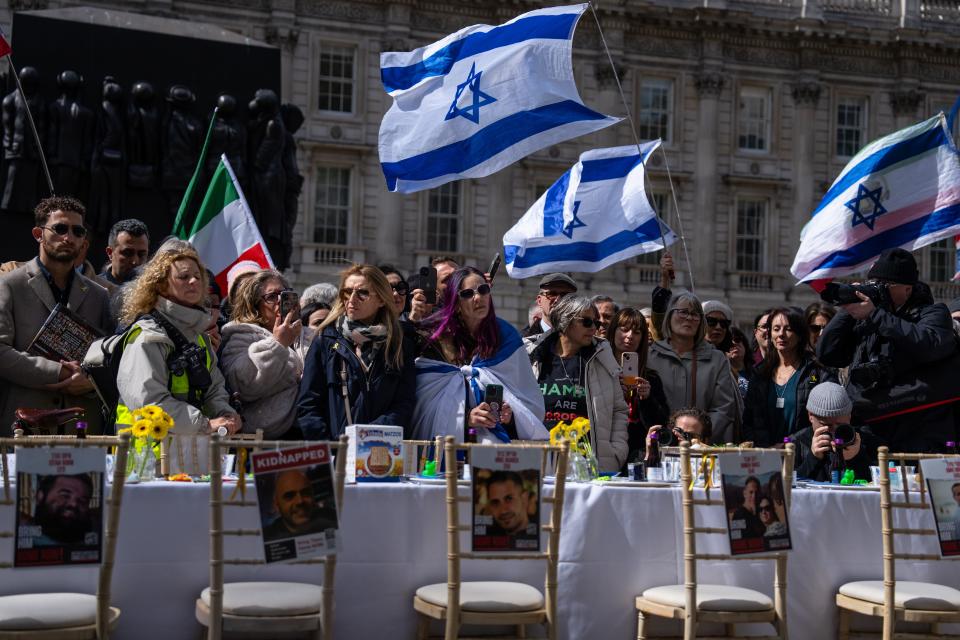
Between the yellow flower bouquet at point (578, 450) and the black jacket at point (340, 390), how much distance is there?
2.75ft

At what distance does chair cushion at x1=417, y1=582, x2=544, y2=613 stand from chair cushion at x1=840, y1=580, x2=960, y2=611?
1.39 m

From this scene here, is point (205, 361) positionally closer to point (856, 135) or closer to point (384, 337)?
point (384, 337)

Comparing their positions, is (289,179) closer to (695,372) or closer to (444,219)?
(695,372)

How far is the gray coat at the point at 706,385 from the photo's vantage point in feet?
25.1

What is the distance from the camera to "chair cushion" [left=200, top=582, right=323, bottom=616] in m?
4.27

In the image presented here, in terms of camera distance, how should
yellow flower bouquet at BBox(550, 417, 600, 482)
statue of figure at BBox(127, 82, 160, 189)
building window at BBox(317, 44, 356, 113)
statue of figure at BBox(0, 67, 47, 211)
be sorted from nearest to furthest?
yellow flower bouquet at BBox(550, 417, 600, 482) < statue of figure at BBox(0, 67, 47, 211) < statue of figure at BBox(127, 82, 160, 189) < building window at BBox(317, 44, 356, 113)

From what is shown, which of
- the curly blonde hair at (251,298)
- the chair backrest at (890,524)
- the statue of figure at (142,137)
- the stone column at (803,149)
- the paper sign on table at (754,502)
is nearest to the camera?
the paper sign on table at (754,502)

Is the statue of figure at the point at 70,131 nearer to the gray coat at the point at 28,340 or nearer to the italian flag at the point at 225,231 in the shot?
the italian flag at the point at 225,231

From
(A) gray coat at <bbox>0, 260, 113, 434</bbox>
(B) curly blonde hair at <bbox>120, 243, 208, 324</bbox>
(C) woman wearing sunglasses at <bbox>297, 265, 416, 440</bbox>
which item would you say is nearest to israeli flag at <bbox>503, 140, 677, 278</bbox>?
(C) woman wearing sunglasses at <bbox>297, 265, 416, 440</bbox>

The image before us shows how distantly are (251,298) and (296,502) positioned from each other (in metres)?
2.82

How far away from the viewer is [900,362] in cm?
688

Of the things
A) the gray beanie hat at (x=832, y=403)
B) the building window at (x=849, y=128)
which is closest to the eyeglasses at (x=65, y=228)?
the gray beanie hat at (x=832, y=403)

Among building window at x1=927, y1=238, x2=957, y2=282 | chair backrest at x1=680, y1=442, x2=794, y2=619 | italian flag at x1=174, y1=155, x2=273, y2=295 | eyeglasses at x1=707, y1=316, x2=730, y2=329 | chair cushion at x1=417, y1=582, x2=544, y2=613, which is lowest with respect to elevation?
chair cushion at x1=417, y1=582, x2=544, y2=613

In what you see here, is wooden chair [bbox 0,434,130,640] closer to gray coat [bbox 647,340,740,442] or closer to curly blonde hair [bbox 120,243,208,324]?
curly blonde hair [bbox 120,243,208,324]
